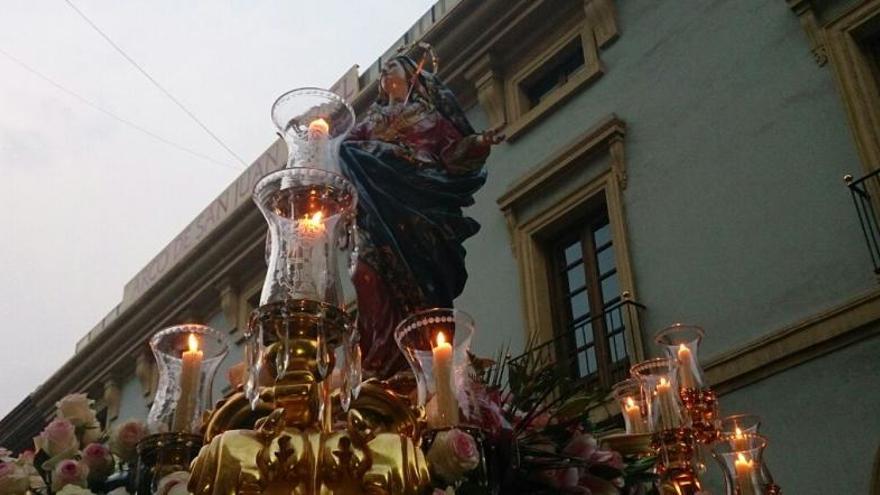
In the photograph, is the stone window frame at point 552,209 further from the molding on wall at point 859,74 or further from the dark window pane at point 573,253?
the molding on wall at point 859,74

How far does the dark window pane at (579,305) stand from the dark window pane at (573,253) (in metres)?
0.42

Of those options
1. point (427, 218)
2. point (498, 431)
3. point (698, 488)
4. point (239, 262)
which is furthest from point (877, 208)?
point (239, 262)

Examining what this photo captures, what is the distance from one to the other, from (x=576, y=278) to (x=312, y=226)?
785 cm

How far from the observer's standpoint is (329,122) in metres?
3.33

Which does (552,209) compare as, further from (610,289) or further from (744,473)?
(744,473)

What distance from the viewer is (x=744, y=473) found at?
312 cm

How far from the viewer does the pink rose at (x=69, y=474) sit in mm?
2656

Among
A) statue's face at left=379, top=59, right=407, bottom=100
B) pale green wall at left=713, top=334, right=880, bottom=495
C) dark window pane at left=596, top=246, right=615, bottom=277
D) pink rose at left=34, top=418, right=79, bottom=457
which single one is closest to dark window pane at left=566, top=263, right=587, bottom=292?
dark window pane at left=596, top=246, right=615, bottom=277

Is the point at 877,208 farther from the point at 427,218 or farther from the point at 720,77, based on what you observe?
the point at 427,218

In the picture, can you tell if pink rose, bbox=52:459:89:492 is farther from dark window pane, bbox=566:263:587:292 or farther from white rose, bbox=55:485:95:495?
dark window pane, bbox=566:263:587:292

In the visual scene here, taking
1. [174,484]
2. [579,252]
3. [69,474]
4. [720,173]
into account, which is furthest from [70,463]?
[579,252]

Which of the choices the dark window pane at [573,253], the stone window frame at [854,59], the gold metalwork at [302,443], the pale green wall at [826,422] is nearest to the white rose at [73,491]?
the gold metalwork at [302,443]

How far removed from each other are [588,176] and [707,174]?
147 centimetres

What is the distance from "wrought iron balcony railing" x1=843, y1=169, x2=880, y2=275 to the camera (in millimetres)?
7074
